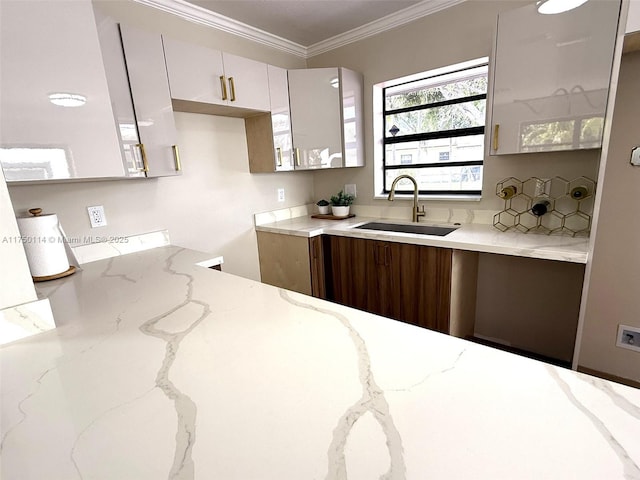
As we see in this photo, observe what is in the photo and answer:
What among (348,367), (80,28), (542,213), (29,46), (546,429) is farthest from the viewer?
(542,213)

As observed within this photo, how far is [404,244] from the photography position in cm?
198

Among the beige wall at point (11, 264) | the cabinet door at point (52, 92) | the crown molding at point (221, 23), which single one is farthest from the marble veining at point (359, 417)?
the crown molding at point (221, 23)

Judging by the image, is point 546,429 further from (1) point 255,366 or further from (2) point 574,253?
(2) point 574,253

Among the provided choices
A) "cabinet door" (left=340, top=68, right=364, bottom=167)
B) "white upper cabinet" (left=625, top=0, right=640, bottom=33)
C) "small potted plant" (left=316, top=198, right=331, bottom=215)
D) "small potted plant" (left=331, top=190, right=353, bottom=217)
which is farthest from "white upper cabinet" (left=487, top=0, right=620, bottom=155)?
"small potted plant" (left=316, top=198, right=331, bottom=215)

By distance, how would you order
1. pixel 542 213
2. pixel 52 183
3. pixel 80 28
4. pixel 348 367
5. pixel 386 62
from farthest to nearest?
pixel 386 62, pixel 542 213, pixel 52 183, pixel 80 28, pixel 348 367

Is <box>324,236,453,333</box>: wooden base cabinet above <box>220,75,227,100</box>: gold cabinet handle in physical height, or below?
below

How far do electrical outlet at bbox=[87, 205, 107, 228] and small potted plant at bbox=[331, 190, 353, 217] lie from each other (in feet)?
5.42

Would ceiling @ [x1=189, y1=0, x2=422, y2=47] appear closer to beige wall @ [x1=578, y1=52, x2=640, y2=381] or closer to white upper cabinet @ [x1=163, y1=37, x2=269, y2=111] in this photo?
white upper cabinet @ [x1=163, y1=37, x2=269, y2=111]

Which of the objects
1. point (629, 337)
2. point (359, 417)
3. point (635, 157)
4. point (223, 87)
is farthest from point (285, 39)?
point (629, 337)

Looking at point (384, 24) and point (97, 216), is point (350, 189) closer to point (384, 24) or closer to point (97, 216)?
point (384, 24)

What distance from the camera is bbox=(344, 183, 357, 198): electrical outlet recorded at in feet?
9.20

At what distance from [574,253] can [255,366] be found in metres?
1.54

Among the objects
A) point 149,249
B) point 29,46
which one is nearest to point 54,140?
point 29,46

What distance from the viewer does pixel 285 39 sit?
2578 mm
